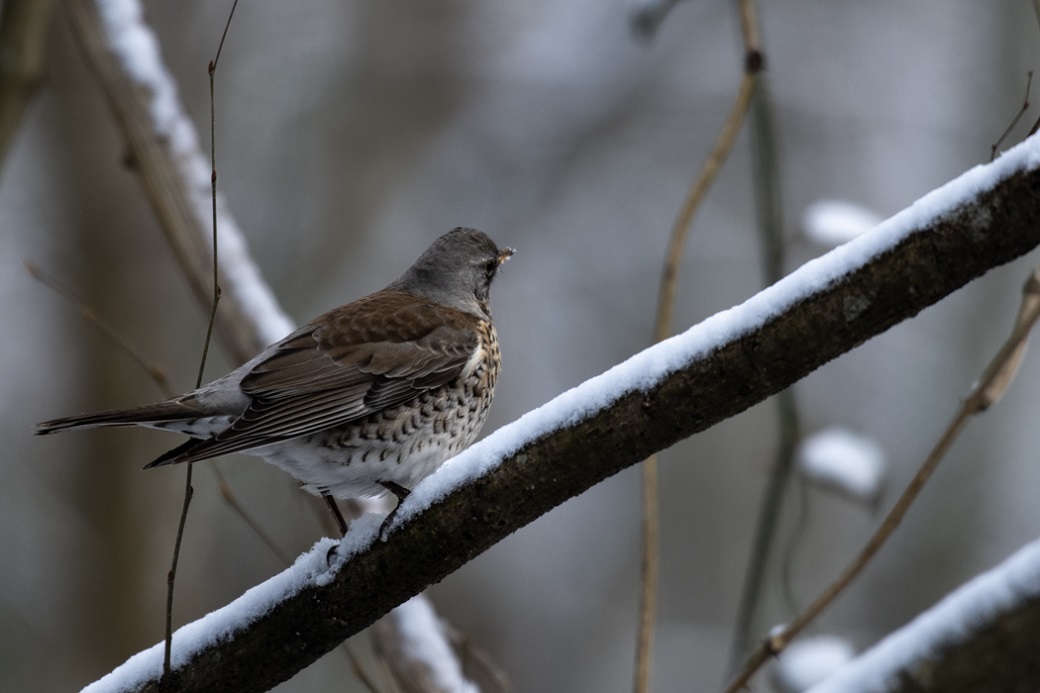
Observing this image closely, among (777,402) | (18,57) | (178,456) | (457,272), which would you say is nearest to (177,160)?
(18,57)

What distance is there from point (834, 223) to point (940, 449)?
1185 millimetres

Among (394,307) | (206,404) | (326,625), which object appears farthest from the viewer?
(394,307)

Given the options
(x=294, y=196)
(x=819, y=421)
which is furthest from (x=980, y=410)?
(x=294, y=196)

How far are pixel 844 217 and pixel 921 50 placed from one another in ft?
25.9

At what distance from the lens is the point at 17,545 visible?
360 inches

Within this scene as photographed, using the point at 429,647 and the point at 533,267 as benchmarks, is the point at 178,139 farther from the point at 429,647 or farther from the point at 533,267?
the point at 533,267

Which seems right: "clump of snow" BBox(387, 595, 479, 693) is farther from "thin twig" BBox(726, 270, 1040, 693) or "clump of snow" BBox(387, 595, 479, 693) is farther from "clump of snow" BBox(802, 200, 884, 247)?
"clump of snow" BBox(802, 200, 884, 247)

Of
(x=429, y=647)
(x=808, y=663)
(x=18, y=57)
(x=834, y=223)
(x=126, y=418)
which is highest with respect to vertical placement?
(x=18, y=57)

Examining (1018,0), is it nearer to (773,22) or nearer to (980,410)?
(773,22)

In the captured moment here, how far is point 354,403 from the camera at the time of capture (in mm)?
3232

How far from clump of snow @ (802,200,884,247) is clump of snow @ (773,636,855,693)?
4.05 ft

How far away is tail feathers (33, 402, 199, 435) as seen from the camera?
257 centimetres

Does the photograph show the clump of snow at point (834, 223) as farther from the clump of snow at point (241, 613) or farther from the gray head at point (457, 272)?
the clump of snow at point (241, 613)

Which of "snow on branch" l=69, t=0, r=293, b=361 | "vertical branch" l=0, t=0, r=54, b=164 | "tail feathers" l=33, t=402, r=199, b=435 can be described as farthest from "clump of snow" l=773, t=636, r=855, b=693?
"vertical branch" l=0, t=0, r=54, b=164
